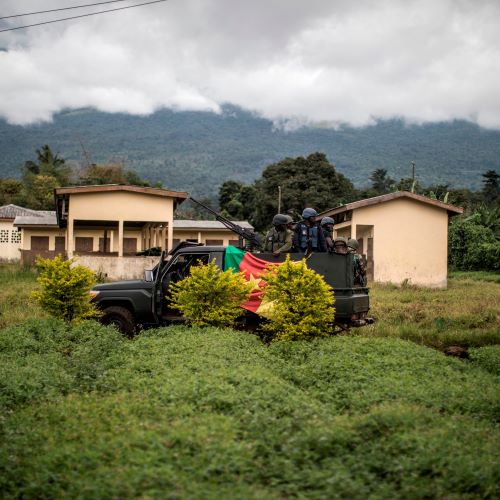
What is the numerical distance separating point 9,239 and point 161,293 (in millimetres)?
31359

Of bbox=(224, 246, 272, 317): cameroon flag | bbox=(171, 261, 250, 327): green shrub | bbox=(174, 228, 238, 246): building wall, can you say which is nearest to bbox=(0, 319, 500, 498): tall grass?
bbox=(171, 261, 250, 327): green shrub

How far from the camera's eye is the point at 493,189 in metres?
58.9

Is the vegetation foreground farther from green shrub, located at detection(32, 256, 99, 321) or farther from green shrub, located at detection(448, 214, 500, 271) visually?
green shrub, located at detection(448, 214, 500, 271)

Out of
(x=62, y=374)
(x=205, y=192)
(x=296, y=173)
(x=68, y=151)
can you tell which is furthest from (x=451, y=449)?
(x=68, y=151)

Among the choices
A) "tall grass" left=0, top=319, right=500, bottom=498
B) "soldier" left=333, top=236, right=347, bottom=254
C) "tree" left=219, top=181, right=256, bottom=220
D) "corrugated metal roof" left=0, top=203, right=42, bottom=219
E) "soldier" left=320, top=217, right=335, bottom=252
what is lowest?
"tall grass" left=0, top=319, right=500, bottom=498

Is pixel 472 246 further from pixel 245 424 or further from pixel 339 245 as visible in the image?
pixel 245 424

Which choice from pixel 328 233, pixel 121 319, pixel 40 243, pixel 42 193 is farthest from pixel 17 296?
pixel 42 193

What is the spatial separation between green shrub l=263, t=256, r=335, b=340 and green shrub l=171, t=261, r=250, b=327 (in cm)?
71

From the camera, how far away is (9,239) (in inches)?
1580

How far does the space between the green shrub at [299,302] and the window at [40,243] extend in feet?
98.6

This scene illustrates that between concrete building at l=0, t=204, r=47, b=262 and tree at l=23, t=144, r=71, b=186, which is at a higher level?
tree at l=23, t=144, r=71, b=186

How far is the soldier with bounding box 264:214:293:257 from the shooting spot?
39.7 ft

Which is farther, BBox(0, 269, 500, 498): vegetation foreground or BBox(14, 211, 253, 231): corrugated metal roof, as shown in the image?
BBox(14, 211, 253, 231): corrugated metal roof

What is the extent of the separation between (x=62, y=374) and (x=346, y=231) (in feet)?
74.6
